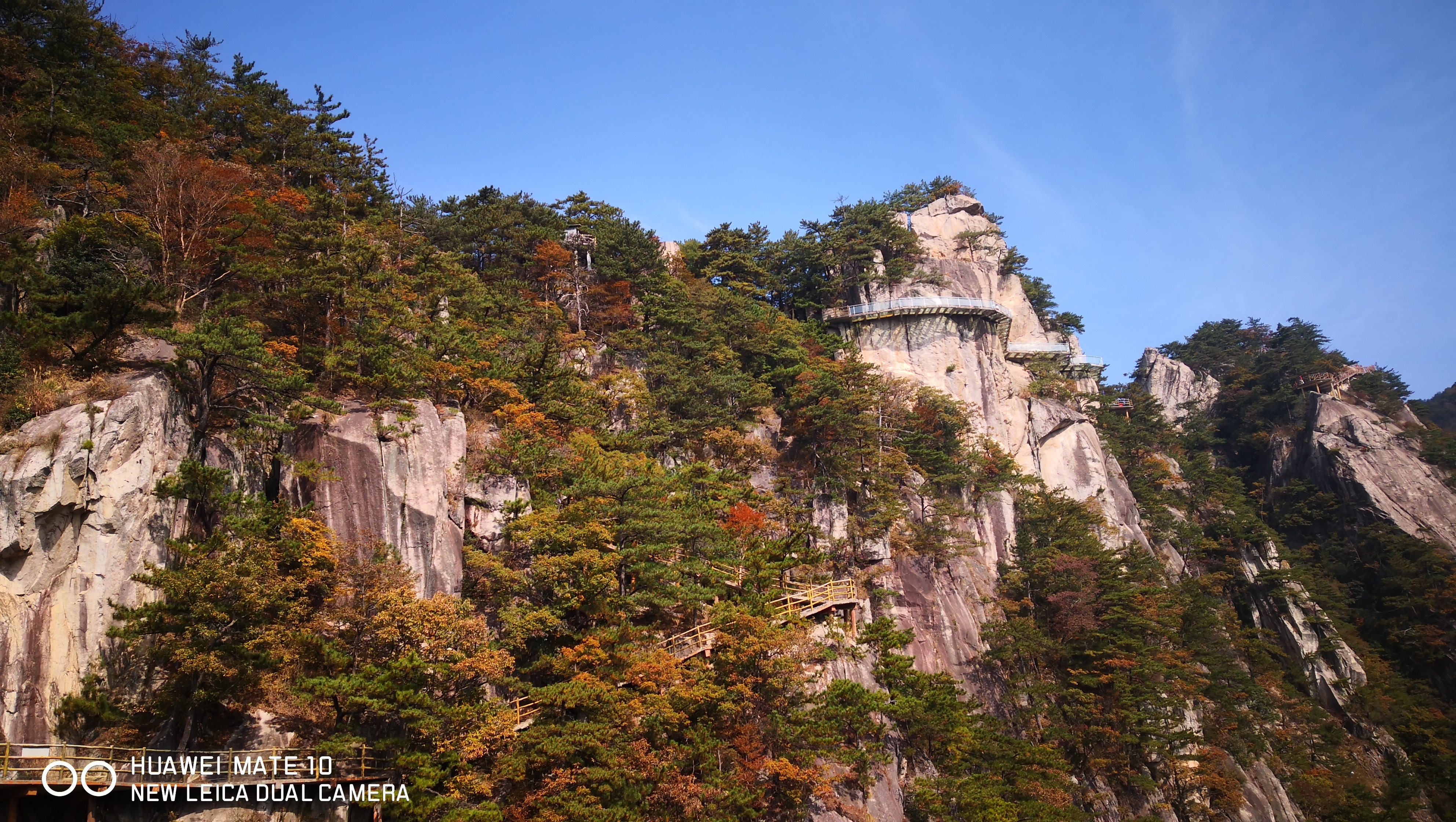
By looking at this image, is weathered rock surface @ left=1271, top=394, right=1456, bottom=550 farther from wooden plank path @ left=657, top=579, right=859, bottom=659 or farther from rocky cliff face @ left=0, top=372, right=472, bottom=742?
rocky cliff face @ left=0, top=372, right=472, bottom=742

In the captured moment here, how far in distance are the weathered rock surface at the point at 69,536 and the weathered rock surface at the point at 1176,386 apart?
218 ft

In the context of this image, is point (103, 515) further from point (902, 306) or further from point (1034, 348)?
point (1034, 348)

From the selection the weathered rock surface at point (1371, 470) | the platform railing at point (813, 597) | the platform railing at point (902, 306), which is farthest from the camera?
the weathered rock surface at point (1371, 470)

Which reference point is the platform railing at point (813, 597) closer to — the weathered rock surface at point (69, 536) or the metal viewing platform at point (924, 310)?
the weathered rock surface at point (69, 536)

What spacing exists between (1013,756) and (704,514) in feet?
43.4

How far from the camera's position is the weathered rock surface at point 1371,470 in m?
49.3

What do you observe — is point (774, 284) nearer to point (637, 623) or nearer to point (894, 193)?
point (894, 193)

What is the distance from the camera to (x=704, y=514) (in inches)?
1000

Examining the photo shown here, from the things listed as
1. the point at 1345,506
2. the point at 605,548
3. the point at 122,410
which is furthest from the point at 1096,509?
the point at 122,410

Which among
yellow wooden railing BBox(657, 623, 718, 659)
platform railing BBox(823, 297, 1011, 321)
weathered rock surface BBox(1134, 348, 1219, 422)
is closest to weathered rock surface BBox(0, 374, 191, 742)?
yellow wooden railing BBox(657, 623, 718, 659)

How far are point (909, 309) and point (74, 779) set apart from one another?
39.1 meters

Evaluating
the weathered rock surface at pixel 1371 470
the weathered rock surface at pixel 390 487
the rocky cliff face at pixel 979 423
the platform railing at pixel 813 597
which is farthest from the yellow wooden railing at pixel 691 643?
the weathered rock surface at pixel 1371 470

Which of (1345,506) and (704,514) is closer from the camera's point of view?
(704,514)

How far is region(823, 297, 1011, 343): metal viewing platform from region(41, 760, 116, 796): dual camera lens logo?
36.9 meters
